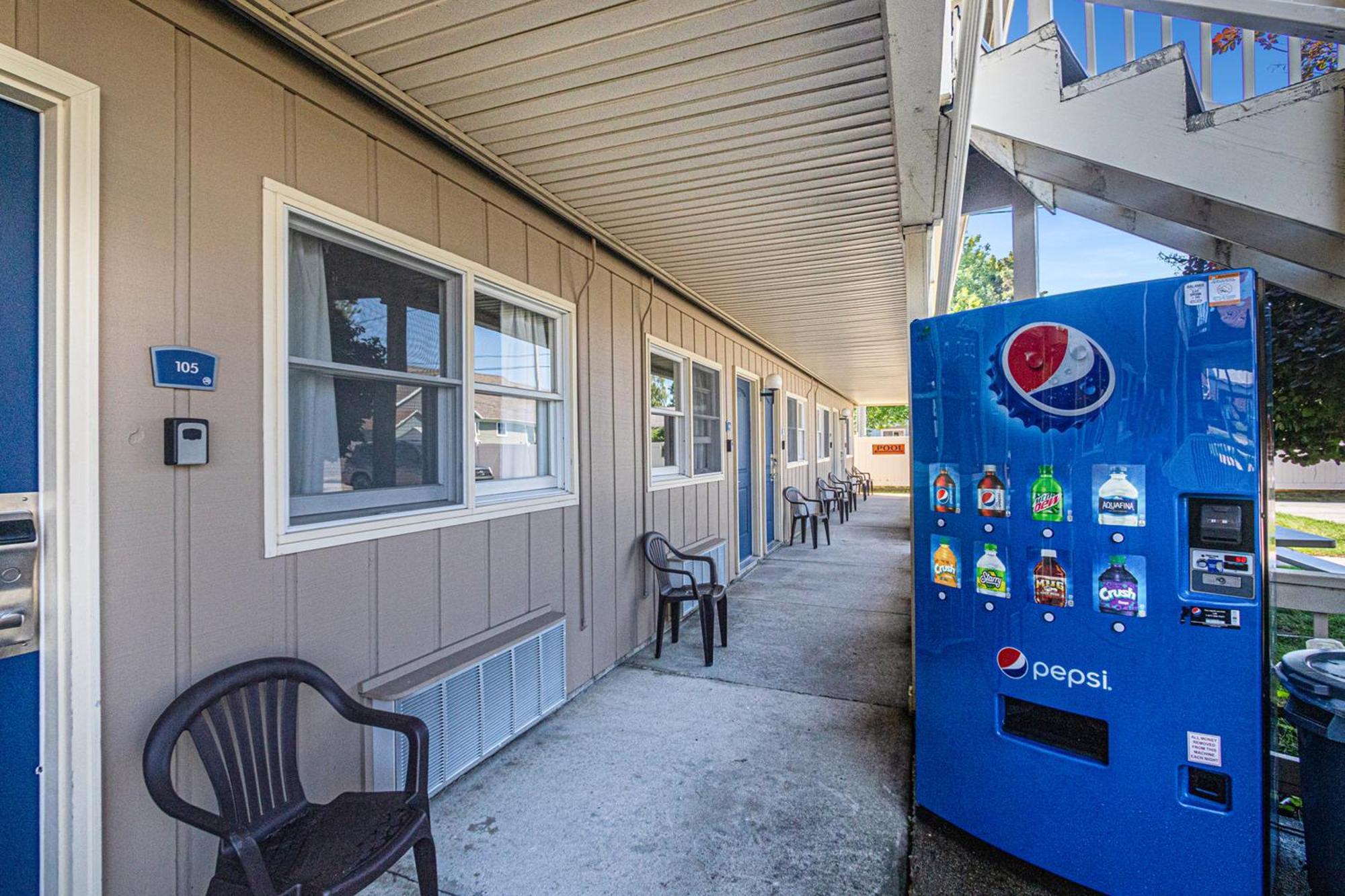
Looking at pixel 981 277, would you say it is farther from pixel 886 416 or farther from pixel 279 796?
pixel 279 796

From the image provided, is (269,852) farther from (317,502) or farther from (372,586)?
(317,502)

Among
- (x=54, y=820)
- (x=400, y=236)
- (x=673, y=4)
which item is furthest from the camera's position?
(x=400, y=236)

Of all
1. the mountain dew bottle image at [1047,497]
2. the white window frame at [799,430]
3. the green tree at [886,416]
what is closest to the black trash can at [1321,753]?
the mountain dew bottle image at [1047,497]

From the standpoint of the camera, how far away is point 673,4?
166 centimetres

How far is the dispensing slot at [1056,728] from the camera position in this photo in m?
1.74

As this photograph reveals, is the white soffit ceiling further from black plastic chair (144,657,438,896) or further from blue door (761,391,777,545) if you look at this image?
blue door (761,391,777,545)

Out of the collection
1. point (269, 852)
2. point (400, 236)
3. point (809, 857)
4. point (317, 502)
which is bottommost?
point (809, 857)

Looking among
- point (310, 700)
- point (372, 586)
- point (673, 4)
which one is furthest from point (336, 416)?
point (673, 4)

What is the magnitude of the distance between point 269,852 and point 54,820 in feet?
1.52

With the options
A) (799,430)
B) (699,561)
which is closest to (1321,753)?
(699,561)

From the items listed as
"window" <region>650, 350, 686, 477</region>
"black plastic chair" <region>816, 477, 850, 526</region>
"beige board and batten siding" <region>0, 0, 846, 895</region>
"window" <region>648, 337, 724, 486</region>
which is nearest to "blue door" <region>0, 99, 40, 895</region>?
"beige board and batten siding" <region>0, 0, 846, 895</region>

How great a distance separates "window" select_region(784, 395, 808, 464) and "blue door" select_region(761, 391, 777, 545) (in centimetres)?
62

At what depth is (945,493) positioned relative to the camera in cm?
204

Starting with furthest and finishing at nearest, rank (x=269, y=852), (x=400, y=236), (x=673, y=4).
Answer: (x=400, y=236)
(x=673, y=4)
(x=269, y=852)
